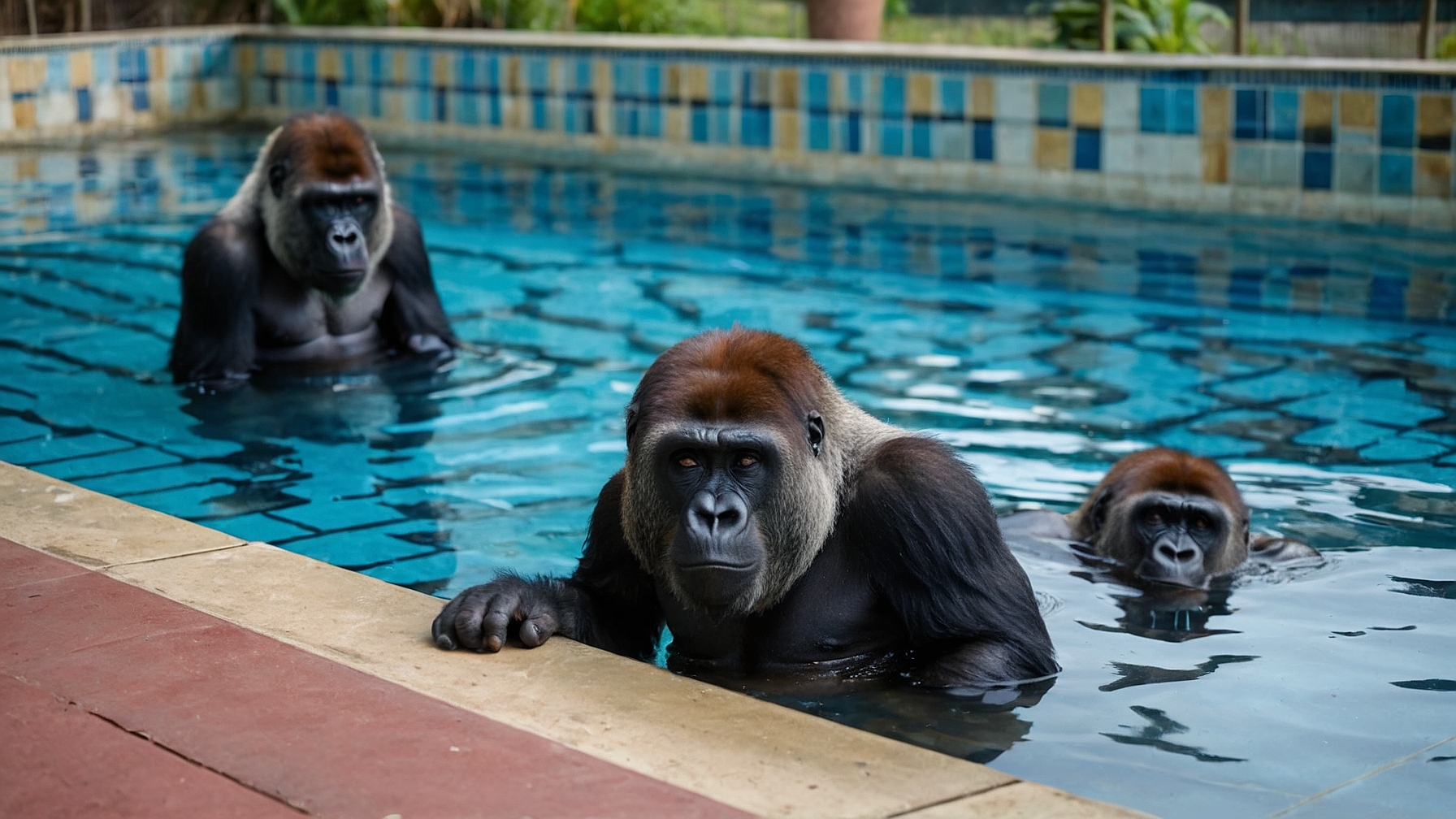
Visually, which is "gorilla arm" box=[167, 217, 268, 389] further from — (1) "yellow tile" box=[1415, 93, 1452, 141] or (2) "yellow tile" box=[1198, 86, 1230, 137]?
(1) "yellow tile" box=[1415, 93, 1452, 141]

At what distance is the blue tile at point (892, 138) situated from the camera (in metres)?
12.8

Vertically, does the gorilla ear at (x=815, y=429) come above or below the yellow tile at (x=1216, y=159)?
below

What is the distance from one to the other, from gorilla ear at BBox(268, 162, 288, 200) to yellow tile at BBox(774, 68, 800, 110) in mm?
6343

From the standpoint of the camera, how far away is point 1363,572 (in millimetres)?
5449

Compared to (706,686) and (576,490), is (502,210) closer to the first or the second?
(576,490)

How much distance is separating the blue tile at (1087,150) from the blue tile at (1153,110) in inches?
12.9

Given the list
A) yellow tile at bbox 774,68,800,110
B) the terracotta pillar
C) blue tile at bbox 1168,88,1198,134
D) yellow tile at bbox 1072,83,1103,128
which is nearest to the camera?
blue tile at bbox 1168,88,1198,134

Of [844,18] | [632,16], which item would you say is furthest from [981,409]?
[632,16]

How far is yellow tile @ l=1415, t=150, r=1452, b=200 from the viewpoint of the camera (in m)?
10.3

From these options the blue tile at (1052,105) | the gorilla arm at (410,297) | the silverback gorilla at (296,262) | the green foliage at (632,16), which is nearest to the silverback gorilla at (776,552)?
the silverback gorilla at (296,262)

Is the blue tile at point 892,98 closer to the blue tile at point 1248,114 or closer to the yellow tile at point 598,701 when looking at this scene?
the blue tile at point 1248,114

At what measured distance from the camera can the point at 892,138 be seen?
42.2 ft

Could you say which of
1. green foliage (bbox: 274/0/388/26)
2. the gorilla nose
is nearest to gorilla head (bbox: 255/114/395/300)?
the gorilla nose

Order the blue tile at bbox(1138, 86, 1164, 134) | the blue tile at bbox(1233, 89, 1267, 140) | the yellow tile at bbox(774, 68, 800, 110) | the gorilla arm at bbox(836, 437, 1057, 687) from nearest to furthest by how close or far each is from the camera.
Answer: the gorilla arm at bbox(836, 437, 1057, 687) → the blue tile at bbox(1233, 89, 1267, 140) → the blue tile at bbox(1138, 86, 1164, 134) → the yellow tile at bbox(774, 68, 800, 110)
